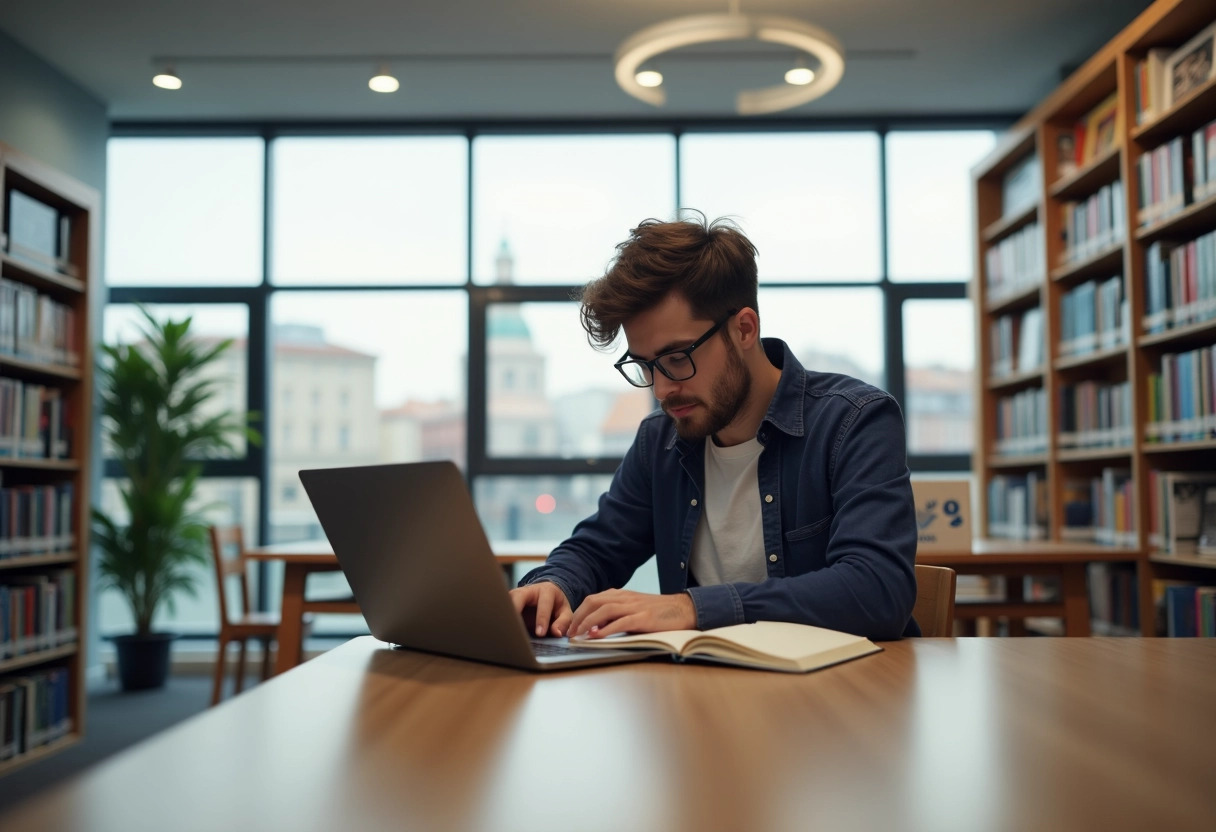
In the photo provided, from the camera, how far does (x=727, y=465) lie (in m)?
1.67

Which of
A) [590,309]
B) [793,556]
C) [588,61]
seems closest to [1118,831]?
[793,556]

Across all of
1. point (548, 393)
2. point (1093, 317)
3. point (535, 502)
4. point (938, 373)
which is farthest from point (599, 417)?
point (1093, 317)

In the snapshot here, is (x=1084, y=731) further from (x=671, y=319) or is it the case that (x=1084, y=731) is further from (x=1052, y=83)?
(x=1052, y=83)

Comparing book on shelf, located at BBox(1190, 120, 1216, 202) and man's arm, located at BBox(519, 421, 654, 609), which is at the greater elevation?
book on shelf, located at BBox(1190, 120, 1216, 202)

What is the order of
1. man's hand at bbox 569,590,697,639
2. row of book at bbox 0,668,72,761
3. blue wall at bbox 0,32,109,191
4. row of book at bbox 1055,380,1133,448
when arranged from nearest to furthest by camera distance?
man's hand at bbox 569,590,697,639 < row of book at bbox 0,668,72,761 < row of book at bbox 1055,380,1133,448 < blue wall at bbox 0,32,109,191

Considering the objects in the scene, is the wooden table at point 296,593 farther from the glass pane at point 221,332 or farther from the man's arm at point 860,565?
the glass pane at point 221,332

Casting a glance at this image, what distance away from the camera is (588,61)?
4531 millimetres

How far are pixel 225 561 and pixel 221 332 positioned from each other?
1.68 metres

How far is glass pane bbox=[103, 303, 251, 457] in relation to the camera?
17.4ft

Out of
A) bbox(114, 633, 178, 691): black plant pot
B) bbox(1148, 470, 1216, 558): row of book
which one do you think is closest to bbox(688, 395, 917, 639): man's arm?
bbox(1148, 470, 1216, 558): row of book

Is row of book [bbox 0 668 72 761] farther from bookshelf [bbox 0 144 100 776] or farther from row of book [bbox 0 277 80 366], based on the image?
row of book [bbox 0 277 80 366]

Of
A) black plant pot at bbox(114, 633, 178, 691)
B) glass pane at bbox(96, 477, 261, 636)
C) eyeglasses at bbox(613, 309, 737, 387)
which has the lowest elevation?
black plant pot at bbox(114, 633, 178, 691)

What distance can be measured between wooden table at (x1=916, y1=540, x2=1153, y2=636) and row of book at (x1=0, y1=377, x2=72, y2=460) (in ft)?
10.3

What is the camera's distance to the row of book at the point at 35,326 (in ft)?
11.5
